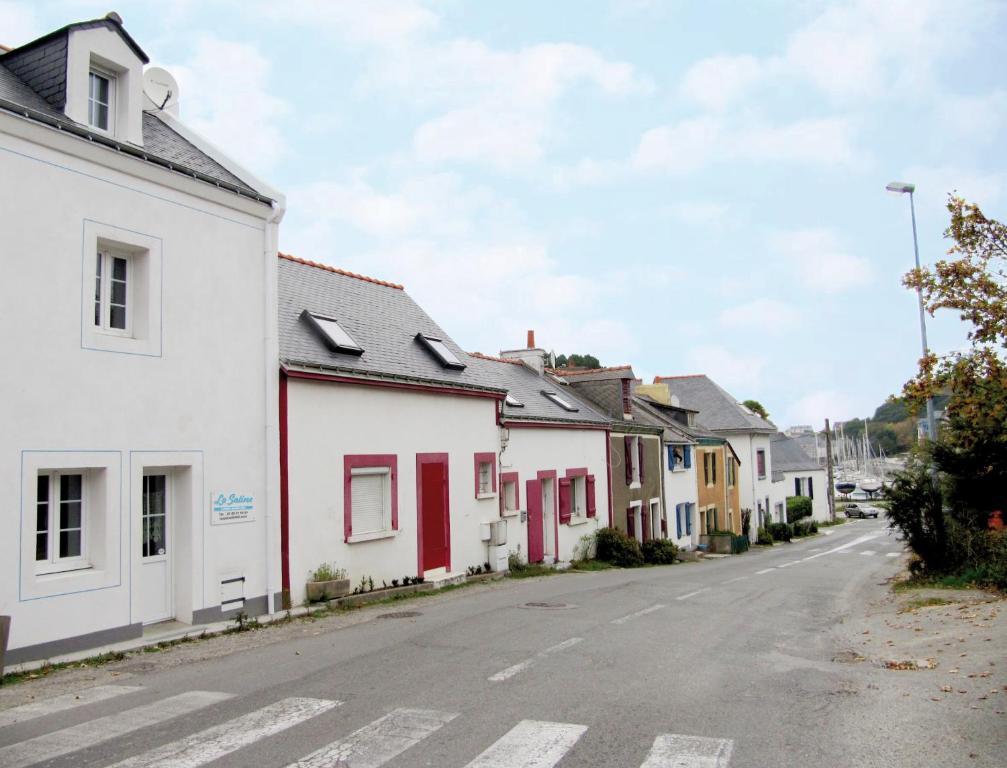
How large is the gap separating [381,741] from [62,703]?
11.4ft

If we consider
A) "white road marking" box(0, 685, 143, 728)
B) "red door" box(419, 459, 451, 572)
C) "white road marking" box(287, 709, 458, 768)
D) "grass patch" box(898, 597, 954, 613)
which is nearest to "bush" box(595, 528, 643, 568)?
"red door" box(419, 459, 451, 572)

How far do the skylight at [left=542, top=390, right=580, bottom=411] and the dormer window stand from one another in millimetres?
16854

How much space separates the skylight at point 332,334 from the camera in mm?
15242

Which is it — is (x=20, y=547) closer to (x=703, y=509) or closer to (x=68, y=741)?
(x=68, y=741)

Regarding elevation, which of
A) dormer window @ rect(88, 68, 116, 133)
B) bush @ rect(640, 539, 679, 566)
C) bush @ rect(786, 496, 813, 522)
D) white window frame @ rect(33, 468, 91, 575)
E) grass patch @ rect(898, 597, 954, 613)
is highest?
dormer window @ rect(88, 68, 116, 133)

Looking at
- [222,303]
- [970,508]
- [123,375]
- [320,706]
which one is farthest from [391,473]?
[970,508]

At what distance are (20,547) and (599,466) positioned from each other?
747 inches

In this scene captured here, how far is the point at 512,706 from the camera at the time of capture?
6.65 m

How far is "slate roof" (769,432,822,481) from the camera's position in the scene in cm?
6319

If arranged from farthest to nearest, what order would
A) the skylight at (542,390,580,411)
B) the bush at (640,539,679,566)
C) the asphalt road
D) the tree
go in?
1. the tree
2. the bush at (640,539,679,566)
3. the skylight at (542,390,580,411)
4. the asphalt road

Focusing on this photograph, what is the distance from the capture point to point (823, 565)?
26.9 meters

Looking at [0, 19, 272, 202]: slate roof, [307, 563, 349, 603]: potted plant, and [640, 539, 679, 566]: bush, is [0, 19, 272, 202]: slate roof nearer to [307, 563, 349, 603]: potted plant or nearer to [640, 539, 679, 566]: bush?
[307, 563, 349, 603]: potted plant

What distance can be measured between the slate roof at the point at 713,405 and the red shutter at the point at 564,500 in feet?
77.2

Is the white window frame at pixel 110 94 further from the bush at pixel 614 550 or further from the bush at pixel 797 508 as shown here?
the bush at pixel 797 508
